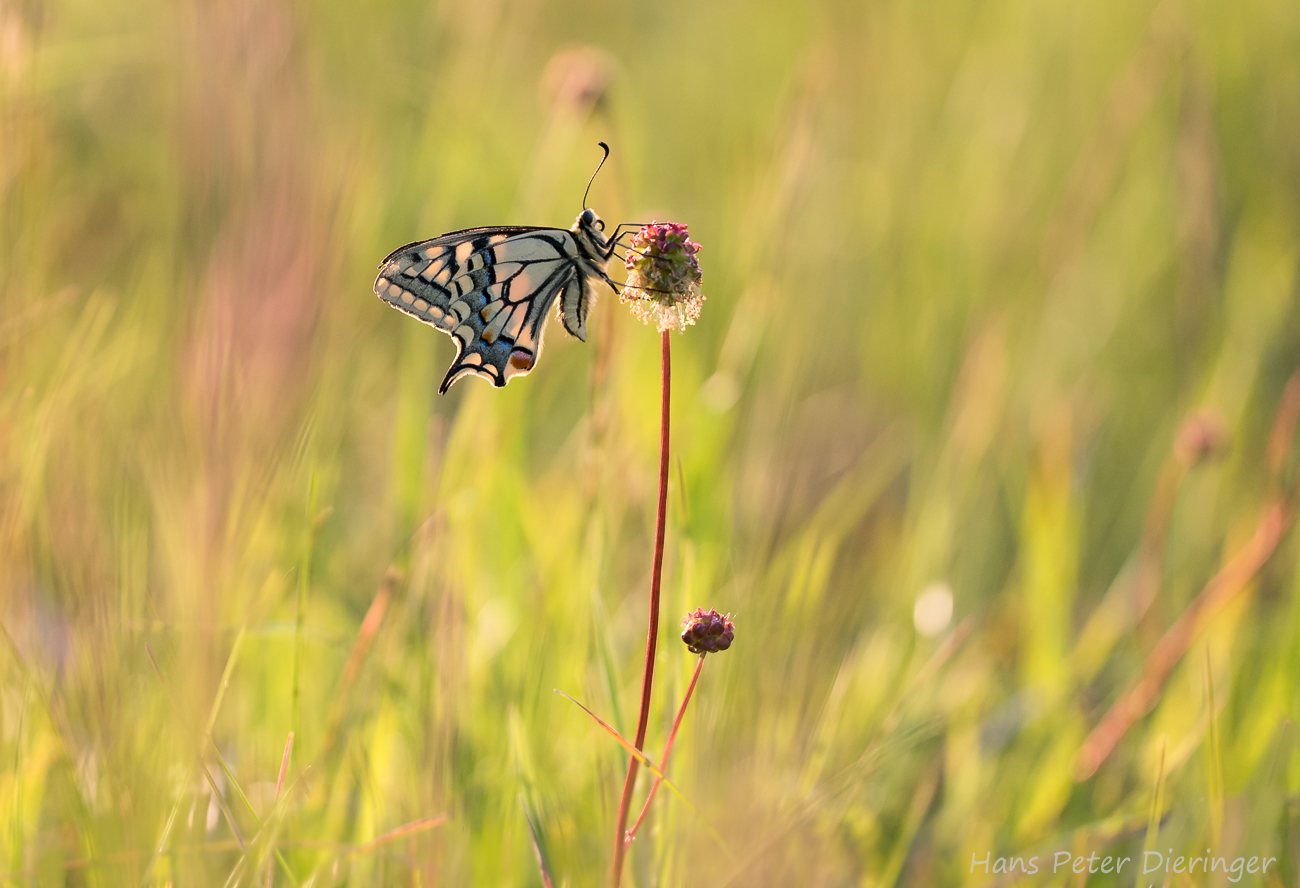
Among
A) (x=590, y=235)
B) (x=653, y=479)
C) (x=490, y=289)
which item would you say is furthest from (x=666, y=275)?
(x=653, y=479)

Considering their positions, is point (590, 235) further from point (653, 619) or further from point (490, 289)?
point (653, 619)

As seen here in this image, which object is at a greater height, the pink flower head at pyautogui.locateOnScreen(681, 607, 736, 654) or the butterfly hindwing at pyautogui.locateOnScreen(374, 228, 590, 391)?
the butterfly hindwing at pyautogui.locateOnScreen(374, 228, 590, 391)

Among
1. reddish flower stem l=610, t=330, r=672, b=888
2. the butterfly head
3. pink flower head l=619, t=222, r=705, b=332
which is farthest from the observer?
the butterfly head

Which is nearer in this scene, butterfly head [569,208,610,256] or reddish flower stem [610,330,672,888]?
reddish flower stem [610,330,672,888]

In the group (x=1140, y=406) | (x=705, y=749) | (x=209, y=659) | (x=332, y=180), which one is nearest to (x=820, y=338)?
(x=1140, y=406)

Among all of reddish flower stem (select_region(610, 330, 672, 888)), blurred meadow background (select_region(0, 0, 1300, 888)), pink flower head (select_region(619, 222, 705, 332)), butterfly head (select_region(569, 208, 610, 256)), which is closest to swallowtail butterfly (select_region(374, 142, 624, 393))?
butterfly head (select_region(569, 208, 610, 256))

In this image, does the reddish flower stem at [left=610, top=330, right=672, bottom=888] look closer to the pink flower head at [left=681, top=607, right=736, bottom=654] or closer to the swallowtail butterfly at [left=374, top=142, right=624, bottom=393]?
the pink flower head at [left=681, top=607, right=736, bottom=654]
